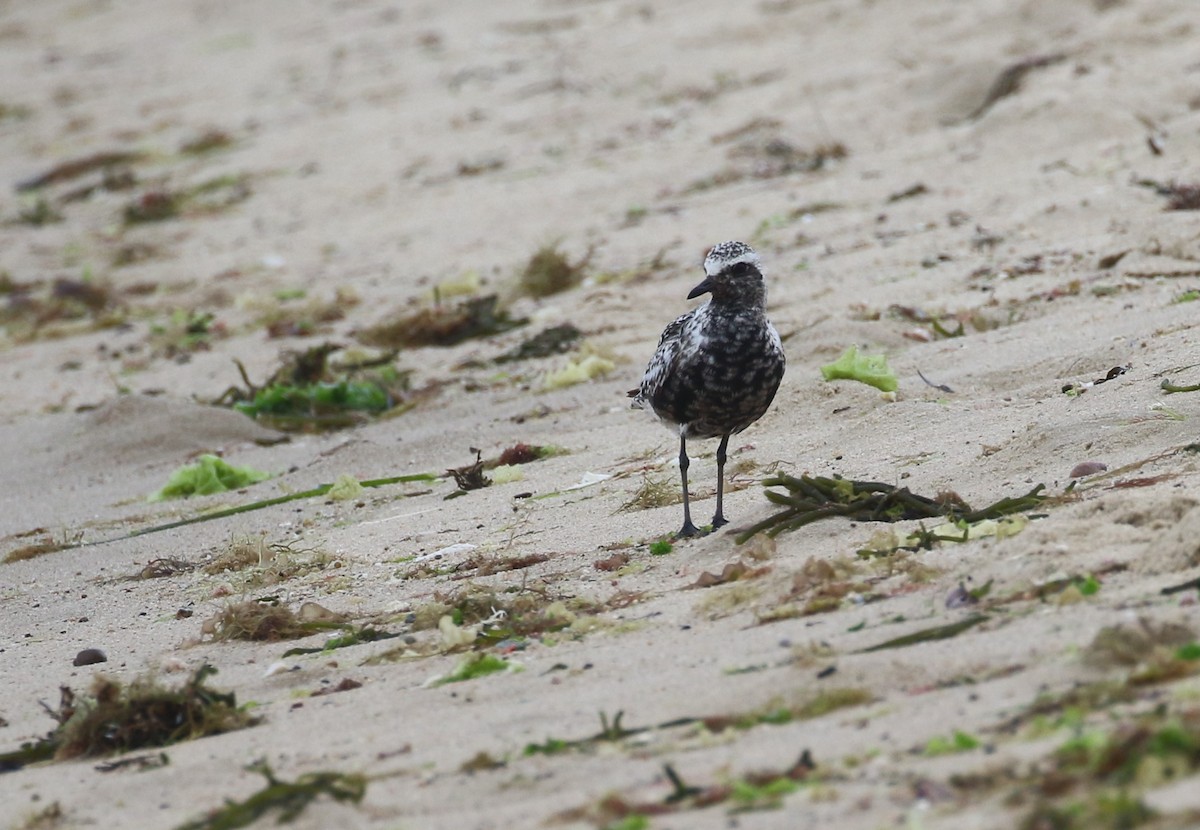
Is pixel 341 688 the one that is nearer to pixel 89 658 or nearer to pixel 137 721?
pixel 137 721

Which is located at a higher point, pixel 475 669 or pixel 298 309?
pixel 475 669

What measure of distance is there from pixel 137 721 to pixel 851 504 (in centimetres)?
257

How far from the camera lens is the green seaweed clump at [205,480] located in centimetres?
902

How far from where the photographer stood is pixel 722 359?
21.8 feet

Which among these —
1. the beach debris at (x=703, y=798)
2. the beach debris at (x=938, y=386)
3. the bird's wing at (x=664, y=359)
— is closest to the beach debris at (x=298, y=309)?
the beach debris at (x=938, y=386)

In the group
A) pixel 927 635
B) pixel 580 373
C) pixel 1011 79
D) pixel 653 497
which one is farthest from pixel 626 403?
pixel 1011 79

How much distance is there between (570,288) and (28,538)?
4.65 metres

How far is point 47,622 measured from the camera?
6879 millimetres

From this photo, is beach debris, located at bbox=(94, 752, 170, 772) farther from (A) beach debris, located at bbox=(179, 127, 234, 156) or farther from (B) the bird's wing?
(A) beach debris, located at bbox=(179, 127, 234, 156)

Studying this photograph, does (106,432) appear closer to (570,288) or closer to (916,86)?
(570,288)

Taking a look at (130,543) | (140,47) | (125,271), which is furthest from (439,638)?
(140,47)

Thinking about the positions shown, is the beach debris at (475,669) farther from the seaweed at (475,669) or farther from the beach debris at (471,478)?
the beach debris at (471,478)

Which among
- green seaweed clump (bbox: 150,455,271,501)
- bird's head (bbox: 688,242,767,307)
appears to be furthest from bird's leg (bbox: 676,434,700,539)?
green seaweed clump (bbox: 150,455,271,501)

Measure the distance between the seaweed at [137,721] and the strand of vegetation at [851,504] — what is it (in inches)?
77.9
